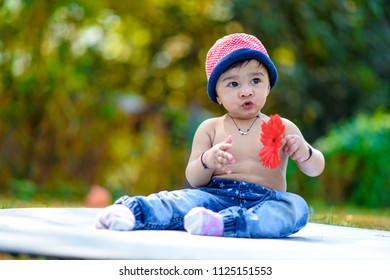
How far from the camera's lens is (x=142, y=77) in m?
9.73

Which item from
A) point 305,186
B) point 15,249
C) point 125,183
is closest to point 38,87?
point 125,183

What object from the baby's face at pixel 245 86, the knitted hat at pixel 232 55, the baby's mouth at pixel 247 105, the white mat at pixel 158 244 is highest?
the knitted hat at pixel 232 55

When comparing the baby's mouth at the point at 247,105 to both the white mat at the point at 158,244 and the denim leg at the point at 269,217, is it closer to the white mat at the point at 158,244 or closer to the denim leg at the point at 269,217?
the denim leg at the point at 269,217

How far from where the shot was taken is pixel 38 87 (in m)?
8.04

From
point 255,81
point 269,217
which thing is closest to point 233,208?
point 269,217

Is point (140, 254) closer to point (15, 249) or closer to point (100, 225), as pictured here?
point (15, 249)

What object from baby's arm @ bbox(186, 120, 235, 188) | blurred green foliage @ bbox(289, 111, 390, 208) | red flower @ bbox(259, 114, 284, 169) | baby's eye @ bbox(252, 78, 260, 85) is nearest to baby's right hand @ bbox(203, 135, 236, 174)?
baby's arm @ bbox(186, 120, 235, 188)

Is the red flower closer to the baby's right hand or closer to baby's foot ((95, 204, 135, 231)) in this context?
the baby's right hand

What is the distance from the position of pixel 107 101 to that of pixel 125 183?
1054 millimetres

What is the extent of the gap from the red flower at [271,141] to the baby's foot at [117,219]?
58 cm

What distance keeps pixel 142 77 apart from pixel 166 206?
7.05m

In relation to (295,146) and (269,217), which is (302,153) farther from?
(269,217)

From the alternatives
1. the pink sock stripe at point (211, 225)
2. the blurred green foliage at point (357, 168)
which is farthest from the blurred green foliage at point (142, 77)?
the pink sock stripe at point (211, 225)

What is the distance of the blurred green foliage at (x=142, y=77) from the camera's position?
26.4 feet
